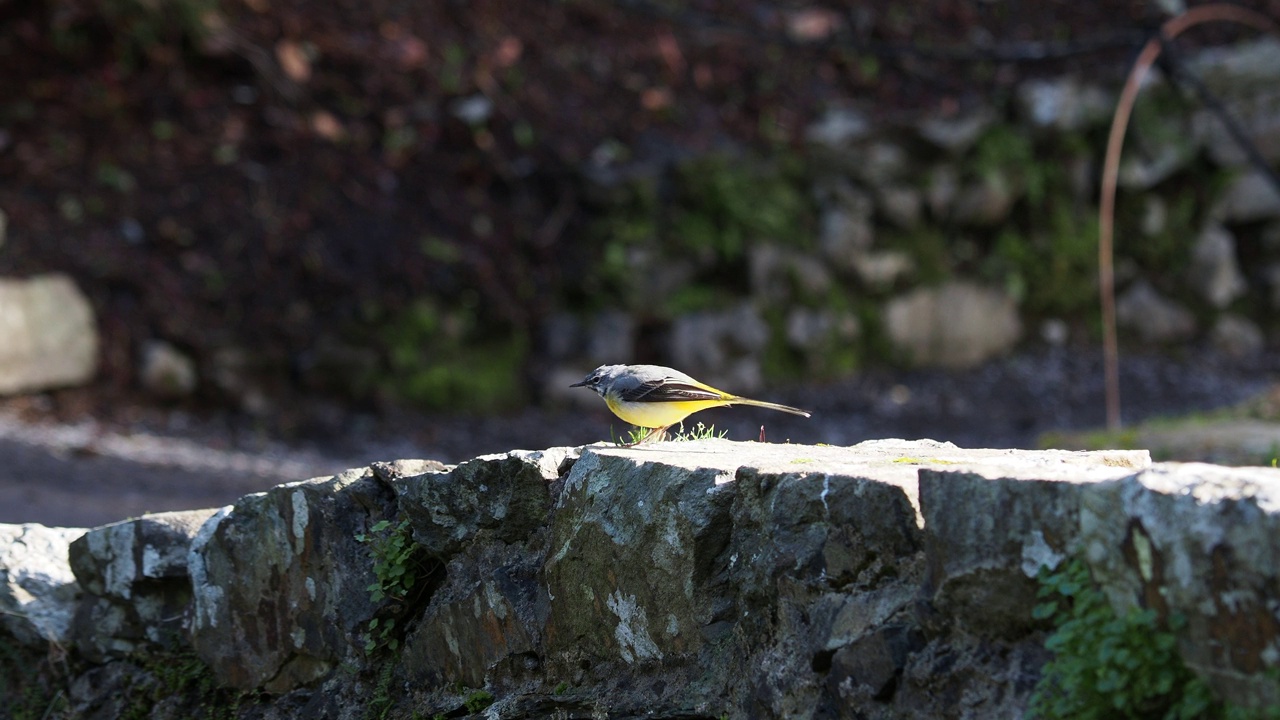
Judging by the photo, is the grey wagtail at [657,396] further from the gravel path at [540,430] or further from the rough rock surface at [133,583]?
the gravel path at [540,430]

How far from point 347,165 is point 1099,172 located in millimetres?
8321

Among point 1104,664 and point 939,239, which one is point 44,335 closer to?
point 939,239

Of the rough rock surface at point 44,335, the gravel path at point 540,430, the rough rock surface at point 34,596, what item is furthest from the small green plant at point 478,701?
the rough rock surface at point 44,335

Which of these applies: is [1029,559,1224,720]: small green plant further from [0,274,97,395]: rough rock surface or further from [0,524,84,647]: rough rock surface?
[0,274,97,395]: rough rock surface

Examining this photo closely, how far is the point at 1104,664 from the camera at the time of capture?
2771mm

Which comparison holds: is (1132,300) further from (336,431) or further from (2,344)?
(2,344)

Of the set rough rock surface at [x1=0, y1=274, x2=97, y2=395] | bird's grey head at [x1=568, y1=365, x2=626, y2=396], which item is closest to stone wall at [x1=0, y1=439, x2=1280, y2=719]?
bird's grey head at [x1=568, y1=365, x2=626, y2=396]

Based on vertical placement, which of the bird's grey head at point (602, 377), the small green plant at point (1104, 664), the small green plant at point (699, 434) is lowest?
the small green plant at point (1104, 664)

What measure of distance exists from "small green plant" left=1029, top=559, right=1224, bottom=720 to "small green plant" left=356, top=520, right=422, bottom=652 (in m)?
2.44

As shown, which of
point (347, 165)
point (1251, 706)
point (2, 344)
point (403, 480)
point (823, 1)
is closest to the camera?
point (1251, 706)

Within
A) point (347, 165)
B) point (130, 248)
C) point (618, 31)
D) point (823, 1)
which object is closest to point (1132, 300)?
point (823, 1)

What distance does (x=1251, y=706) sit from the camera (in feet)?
8.29

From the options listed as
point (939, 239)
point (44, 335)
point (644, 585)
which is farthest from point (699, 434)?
point (939, 239)

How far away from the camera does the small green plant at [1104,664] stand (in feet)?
8.89
